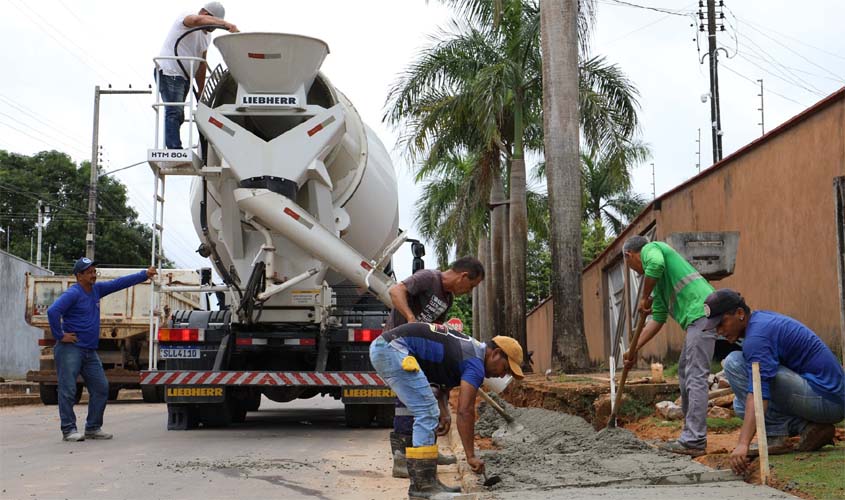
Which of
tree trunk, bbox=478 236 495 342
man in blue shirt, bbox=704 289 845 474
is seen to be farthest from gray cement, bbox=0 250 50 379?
man in blue shirt, bbox=704 289 845 474

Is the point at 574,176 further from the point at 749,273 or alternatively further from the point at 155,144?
the point at 155,144

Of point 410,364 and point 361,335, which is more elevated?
point 361,335

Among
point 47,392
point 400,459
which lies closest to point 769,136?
point 400,459

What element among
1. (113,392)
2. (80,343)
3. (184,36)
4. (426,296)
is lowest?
(113,392)

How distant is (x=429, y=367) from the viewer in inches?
247

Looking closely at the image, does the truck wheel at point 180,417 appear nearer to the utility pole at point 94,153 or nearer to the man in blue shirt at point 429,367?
the man in blue shirt at point 429,367

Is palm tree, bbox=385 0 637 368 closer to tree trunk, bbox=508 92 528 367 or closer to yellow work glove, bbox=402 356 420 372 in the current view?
tree trunk, bbox=508 92 528 367

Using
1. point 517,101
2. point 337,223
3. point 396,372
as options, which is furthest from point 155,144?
point 517,101

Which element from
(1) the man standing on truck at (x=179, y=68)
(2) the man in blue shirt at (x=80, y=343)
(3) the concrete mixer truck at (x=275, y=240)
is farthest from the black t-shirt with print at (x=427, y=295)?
(1) the man standing on truck at (x=179, y=68)

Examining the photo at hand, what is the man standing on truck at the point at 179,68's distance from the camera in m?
10.9

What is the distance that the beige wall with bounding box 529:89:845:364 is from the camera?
1032 centimetres

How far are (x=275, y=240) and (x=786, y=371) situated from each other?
6.34 m

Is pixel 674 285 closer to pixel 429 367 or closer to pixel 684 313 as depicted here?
pixel 684 313

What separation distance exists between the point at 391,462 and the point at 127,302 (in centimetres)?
1168
